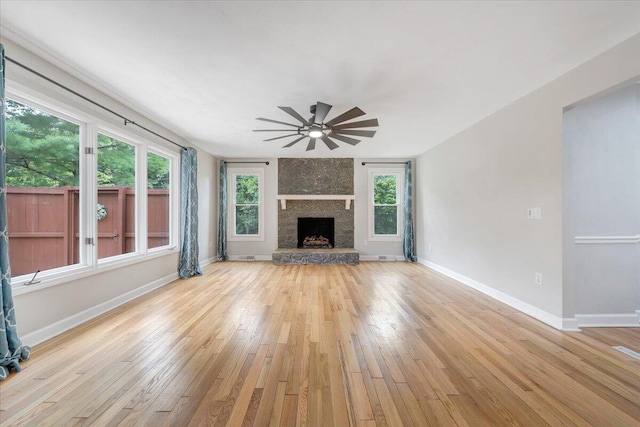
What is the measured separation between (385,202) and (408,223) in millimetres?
775

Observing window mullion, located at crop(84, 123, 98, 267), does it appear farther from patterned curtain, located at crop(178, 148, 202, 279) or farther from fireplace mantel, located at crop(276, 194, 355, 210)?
fireplace mantel, located at crop(276, 194, 355, 210)

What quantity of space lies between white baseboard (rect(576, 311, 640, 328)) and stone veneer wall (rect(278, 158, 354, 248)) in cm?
448

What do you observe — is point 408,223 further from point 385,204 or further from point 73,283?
point 73,283

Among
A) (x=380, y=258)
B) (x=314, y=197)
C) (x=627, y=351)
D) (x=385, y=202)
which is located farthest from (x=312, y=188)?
(x=627, y=351)

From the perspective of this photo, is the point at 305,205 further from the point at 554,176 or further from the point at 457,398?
the point at 457,398

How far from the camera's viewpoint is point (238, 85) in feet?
9.47

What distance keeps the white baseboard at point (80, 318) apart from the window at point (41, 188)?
0.53m

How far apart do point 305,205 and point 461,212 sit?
141 inches

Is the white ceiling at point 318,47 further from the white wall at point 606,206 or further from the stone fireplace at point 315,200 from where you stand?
the stone fireplace at point 315,200

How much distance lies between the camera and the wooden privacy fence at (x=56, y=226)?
2297 millimetres

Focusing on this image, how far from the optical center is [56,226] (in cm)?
265

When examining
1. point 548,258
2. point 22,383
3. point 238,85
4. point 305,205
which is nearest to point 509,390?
point 548,258

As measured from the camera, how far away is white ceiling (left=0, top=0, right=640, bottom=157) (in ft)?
6.01

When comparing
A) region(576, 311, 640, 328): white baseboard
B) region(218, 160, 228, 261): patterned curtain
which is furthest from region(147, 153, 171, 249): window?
region(576, 311, 640, 328): white baseboard
